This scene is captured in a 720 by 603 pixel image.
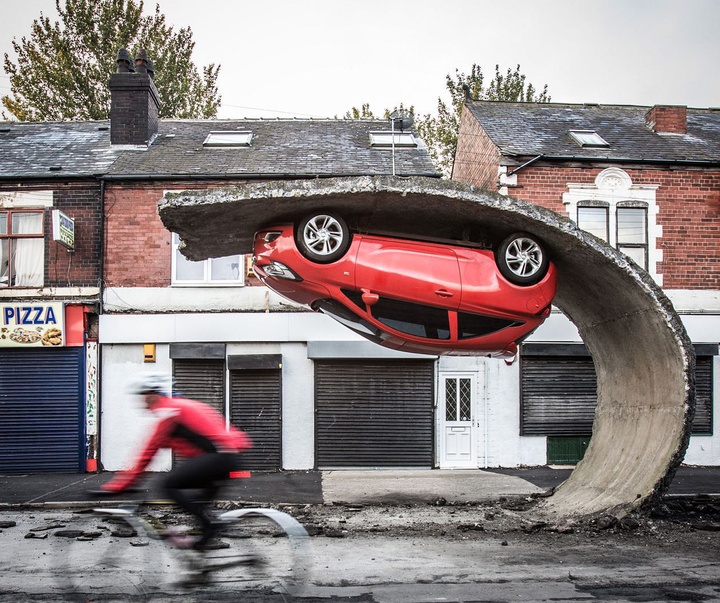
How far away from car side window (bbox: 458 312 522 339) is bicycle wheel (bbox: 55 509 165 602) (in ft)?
15.1

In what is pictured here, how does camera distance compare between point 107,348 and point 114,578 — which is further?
point 107,348

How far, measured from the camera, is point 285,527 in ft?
20.0

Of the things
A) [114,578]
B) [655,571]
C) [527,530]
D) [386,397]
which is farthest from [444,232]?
[386,397]

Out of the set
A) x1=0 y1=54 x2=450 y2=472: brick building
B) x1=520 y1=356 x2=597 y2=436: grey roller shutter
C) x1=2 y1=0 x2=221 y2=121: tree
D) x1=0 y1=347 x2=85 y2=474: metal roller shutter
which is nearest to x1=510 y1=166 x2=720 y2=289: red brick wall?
x1=0 y1=54 x2=450 y2=472: brick building

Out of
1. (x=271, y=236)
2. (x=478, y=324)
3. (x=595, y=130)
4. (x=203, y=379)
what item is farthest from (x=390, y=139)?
(x=478, y=324)

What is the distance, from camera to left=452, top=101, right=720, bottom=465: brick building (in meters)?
17.1

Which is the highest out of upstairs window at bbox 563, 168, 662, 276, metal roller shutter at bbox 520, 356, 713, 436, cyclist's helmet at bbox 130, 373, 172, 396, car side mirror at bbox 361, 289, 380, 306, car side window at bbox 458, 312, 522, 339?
upstairs window at bbox 563, 168, 662, 276

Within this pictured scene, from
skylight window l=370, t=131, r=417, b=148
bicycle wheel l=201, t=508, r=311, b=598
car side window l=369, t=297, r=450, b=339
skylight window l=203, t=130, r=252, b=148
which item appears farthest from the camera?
skylight window l=370, t=131, r=417, b=148

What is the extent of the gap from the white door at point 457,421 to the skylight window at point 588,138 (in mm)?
6420

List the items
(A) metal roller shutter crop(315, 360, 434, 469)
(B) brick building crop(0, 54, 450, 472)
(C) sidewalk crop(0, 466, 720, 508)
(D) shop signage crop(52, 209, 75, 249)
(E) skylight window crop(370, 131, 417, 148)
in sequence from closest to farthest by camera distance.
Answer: (C) sidewalk crop(0, 466, 720, 508)
(D) shop signage crop(52, 209, 75, 249)
(B) brick building crop(0, 54, 450, 472)
(A) metal roller shutter crop(315, 360, 434, 469)
(E) skylight window crop(370, 131, 417, 148)

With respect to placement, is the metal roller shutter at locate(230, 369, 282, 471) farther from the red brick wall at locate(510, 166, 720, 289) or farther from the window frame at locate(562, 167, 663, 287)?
the window frame at locate(562, 167, 663, 287)

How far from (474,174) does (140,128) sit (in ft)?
28.9

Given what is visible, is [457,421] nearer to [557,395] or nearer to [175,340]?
[557,395]

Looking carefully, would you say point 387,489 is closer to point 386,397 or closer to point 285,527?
point 386,397
